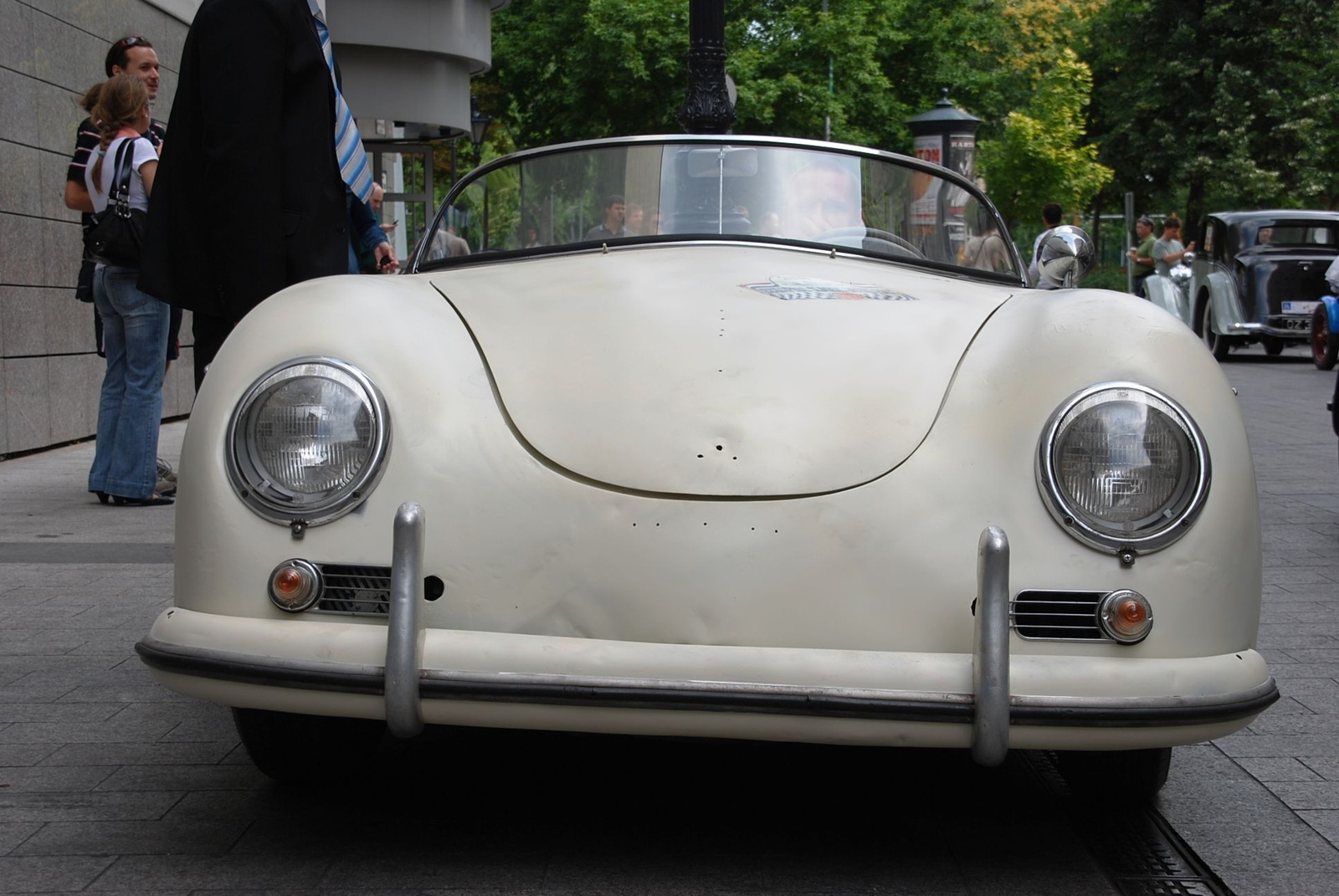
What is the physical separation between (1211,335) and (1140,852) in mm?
20789

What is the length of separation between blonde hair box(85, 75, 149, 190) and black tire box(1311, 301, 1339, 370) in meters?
14.9

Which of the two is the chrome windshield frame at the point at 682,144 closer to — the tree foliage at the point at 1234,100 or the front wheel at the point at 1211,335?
the front wheel at the point at 1211,335

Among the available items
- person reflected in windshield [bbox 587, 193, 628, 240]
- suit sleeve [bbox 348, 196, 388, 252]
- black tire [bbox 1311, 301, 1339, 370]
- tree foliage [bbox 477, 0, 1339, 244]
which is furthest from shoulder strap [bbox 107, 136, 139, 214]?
tree foliage [bbox 477, 0, 1339, 244]

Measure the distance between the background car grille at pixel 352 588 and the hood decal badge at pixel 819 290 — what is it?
103 centimetres

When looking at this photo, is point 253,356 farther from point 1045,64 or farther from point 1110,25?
point 1045,64

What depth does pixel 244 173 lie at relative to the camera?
4.80m

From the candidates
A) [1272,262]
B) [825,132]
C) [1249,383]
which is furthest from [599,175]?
[825,132]

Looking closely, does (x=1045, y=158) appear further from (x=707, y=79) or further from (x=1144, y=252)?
(x=707, y=79)

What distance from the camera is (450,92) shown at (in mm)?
20797

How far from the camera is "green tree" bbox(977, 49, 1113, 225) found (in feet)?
122

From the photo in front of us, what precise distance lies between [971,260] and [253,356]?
2.11m

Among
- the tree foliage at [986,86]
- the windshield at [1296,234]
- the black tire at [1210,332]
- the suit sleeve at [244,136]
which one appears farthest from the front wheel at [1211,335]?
the suit sleeve at [244,136]

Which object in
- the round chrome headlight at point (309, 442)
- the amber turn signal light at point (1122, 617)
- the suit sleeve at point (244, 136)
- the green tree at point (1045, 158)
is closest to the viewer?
the amber turn signal light at point (1122, 617)

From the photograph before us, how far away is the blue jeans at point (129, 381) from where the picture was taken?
7336mm
